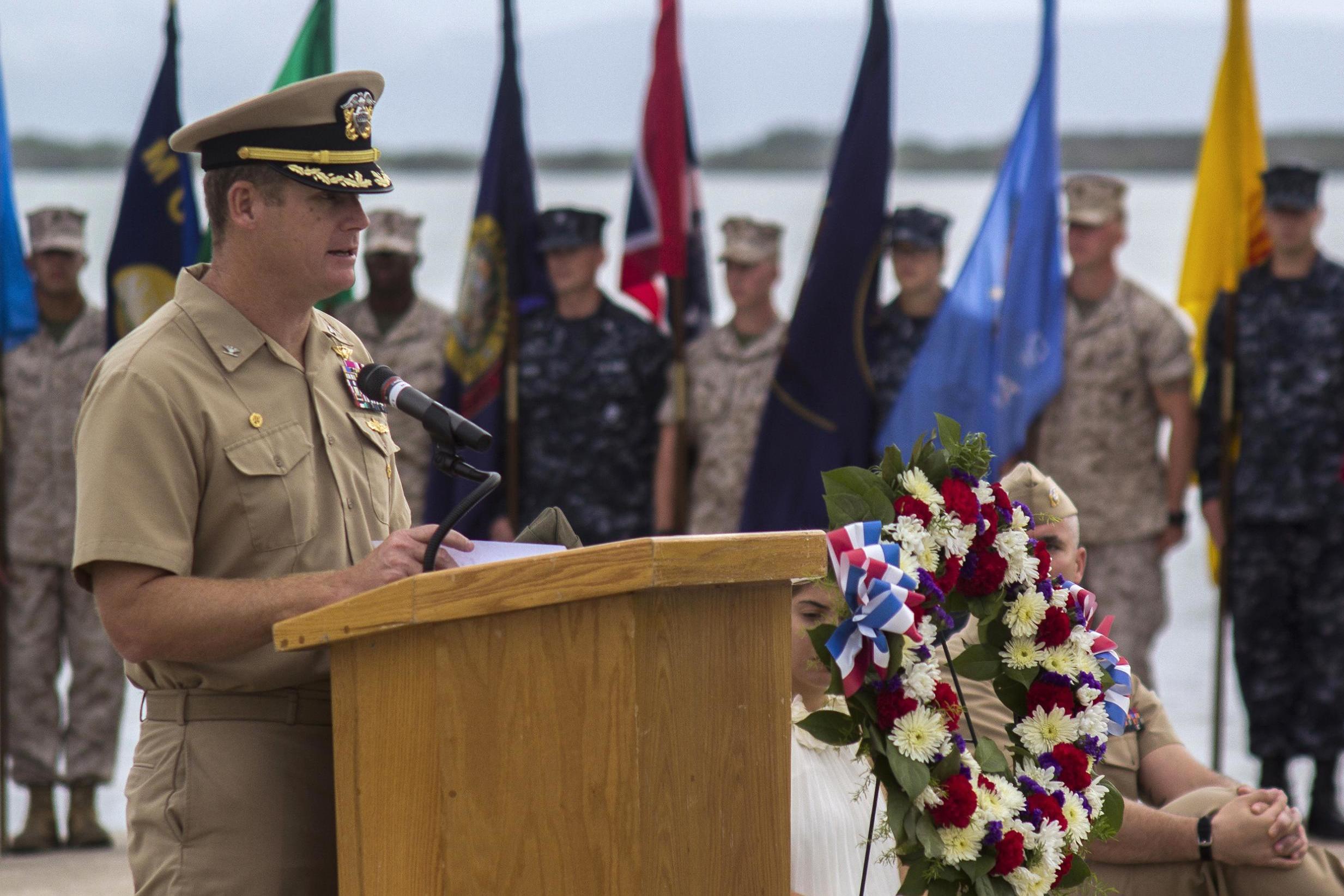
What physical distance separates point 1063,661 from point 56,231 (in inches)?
172

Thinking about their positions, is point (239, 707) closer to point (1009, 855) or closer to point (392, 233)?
point (1009, 855)

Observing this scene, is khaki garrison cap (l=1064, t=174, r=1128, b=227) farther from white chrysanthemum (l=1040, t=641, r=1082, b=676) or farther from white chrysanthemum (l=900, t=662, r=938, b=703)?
white chrysanthemum (l=900, t=662, r=938, b=703)

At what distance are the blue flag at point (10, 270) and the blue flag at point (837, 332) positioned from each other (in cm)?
233

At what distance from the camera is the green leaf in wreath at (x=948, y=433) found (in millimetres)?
2055

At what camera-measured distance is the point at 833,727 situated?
1.95 m

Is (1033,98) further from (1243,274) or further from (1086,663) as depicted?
(1086,663)

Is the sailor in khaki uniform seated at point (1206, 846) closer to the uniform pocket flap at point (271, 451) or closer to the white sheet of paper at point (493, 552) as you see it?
the white sheet of paper at point (493, 552)

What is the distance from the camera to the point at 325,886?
184cm

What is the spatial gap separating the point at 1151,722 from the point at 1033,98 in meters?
2.95

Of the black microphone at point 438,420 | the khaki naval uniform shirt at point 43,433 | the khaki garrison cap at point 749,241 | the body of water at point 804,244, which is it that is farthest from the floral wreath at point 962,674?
the khaki naval uniform shirt at point 43,433

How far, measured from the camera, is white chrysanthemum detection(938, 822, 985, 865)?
191 cm

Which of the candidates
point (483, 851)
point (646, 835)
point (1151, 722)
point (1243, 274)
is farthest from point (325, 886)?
point (1243, 274)

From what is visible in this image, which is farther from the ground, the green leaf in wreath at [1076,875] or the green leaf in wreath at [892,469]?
the green leaf in wreath at [892,469]

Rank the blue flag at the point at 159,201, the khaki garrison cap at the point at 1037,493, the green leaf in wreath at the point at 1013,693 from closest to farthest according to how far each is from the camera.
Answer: the green leaf in wreath at the point at 1013,693, the khaki garrison cap at the point at 1037,493, the blue flag at the point at 159,201
